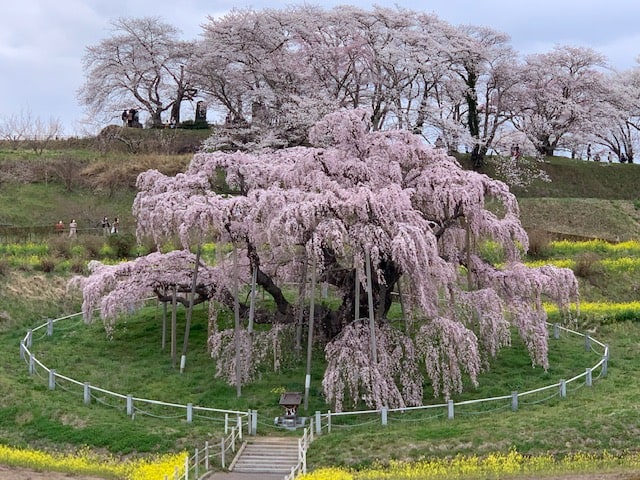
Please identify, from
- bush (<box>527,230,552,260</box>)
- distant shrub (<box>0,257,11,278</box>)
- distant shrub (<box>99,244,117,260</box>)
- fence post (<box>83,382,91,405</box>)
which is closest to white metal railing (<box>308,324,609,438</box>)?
fence post (<box>83,382,91,405</box>)

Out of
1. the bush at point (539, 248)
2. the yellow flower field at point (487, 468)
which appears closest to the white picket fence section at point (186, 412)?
the yellow flower field at point (487, 468)

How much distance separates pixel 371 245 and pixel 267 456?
611 cm

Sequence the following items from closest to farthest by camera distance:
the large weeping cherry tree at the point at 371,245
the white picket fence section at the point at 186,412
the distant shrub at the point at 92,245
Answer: the white picket fence section at the point at 186,412 < the large weeping cherry tree at the point at 371,245 < the distant shrub at the point at 92,245

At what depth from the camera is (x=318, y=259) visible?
23.5 meters

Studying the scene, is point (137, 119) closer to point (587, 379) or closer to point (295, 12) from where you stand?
point (295, 12)

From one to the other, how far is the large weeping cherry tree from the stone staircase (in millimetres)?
2018

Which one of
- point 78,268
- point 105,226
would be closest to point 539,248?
point 105,226

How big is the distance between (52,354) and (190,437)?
378 inches

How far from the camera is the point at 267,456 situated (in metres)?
20.8

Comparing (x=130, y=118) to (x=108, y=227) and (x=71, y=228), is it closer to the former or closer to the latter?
(x=108, y=227)

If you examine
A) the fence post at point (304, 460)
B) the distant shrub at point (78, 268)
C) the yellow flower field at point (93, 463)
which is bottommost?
the yellow flower field at point (93, 463)

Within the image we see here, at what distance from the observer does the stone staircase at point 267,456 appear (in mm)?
20234

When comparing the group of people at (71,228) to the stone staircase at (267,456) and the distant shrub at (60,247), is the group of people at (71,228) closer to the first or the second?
the distant shrub at (60,247)

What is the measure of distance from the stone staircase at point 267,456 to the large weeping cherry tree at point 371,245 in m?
2.02
